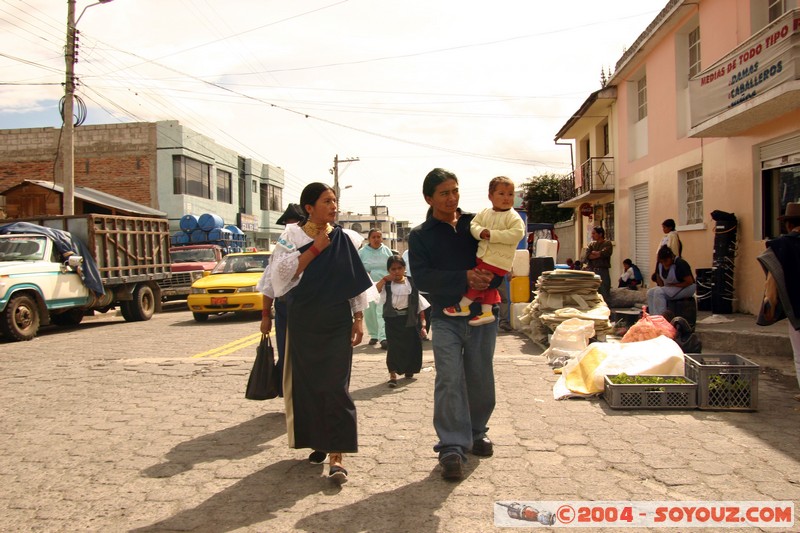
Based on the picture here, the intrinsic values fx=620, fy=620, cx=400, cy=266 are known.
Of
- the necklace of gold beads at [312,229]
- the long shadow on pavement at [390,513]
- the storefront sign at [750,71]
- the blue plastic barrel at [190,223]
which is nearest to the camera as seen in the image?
the long shadow on pavement at [390,513]

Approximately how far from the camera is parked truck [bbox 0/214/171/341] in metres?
11.2

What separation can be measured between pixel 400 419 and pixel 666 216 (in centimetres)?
1305

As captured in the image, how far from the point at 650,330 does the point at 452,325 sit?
4.10 m

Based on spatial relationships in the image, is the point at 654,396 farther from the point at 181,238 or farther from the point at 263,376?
the point at 181,238

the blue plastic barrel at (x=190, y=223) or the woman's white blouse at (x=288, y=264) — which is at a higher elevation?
the blue plastic barrel at (x=190, y=223)

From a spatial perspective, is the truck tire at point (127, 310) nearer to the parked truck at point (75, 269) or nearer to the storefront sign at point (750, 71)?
the parked truck at point (75, 269)

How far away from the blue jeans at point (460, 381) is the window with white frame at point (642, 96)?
56.6 feet

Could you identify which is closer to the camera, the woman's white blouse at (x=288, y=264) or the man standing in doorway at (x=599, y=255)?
the woman's white blouse at (x=288, y=264)

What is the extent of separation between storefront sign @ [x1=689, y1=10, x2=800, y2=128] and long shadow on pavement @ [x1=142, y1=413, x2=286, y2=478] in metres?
8.56

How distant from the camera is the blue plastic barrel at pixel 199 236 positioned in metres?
23.9

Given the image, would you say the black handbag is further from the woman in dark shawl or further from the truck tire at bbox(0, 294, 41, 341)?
the truck tire at bbox(0, 294, 41, 341)

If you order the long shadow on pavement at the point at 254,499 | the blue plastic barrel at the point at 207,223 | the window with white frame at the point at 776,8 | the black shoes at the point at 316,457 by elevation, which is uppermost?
the window with white frame at the point at 776,8

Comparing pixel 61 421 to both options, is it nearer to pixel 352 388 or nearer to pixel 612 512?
pixel 352 388

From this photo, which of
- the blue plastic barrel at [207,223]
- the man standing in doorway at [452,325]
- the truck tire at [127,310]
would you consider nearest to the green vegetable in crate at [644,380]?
the man standing in doorway at [452,325]
